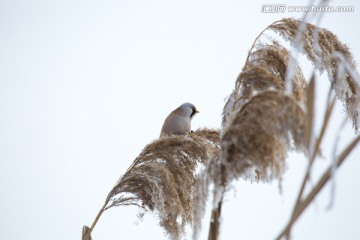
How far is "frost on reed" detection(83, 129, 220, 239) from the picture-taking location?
7.84ft

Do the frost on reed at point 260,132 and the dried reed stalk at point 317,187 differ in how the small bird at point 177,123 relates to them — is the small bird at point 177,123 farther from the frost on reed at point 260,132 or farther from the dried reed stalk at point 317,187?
the dried reed stalk at point 317,187

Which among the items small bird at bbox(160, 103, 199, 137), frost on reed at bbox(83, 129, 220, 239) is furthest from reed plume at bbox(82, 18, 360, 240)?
small bird at bbox(160, 103, 199, 137)

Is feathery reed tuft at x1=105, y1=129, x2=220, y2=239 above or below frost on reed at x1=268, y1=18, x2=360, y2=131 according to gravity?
below

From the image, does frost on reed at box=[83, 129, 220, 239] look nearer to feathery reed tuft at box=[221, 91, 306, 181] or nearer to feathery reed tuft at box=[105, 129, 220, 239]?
feathery reed tuft at box=[105, 129, 220, 239]

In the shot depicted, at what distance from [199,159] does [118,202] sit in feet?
1.78

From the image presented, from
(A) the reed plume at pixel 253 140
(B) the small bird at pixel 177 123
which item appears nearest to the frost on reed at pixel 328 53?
(A) the reed plume at pixel 253 140

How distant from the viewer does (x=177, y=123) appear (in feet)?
12.9

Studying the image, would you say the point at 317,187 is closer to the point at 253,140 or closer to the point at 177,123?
the point at 253,140

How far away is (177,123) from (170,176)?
157cm

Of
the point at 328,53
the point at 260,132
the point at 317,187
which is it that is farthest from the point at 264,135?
the point at 328,53

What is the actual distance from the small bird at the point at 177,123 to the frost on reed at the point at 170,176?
132 cm

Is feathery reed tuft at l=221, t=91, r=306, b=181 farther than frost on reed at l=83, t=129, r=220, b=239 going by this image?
No

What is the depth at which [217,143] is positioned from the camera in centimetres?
255

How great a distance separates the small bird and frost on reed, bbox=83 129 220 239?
1.32 meters
